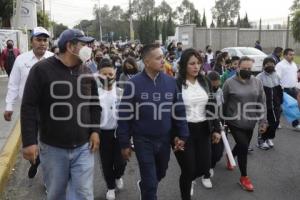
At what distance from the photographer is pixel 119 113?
13.8ft

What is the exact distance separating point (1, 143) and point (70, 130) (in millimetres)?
4273

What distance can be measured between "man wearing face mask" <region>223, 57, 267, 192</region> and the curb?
3128mm

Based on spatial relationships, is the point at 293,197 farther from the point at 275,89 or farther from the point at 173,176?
the point at 275,89

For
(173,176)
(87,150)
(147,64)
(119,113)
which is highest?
(147,64)

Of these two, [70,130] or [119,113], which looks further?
[119,113]

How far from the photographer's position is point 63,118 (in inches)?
142

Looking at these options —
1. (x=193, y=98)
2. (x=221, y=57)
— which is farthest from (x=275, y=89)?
(x=193, y=98)

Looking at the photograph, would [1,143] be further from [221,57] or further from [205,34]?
[205,34]

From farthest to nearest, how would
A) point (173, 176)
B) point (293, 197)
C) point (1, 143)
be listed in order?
point (1, 143), point (173, 176), point (293, 197)

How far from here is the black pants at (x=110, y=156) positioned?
501cm

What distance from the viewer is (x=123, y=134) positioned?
4.20 meters

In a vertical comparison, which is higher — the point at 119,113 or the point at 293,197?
the point at 119,113

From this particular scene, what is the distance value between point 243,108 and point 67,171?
8.67 ft

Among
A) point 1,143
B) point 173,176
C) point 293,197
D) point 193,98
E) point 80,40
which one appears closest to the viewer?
point 80,40
